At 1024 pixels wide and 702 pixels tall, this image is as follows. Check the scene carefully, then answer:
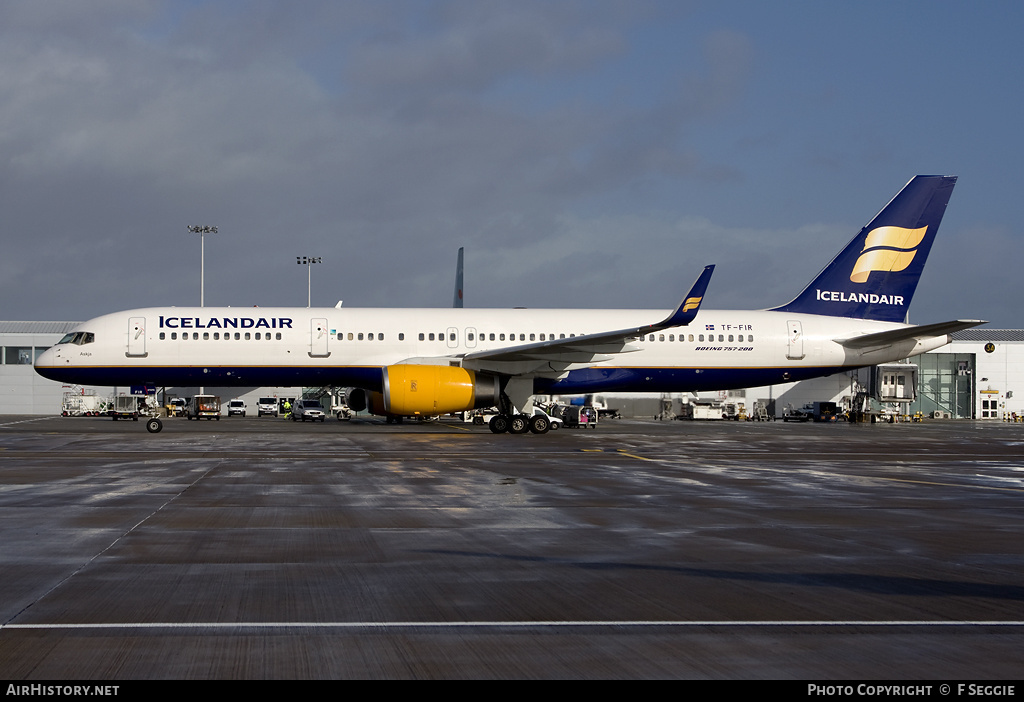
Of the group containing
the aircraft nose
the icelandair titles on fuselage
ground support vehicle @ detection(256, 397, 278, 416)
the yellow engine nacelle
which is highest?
the icelandair titles on fuselage

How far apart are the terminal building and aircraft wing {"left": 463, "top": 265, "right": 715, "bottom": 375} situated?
115ft

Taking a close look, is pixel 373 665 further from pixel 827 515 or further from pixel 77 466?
pixel 77 466

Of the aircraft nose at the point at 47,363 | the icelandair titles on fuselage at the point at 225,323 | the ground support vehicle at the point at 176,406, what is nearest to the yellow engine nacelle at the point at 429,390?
the icelandair titles on fuselage at the point at 225,323

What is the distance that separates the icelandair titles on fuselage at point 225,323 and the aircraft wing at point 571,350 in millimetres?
6915

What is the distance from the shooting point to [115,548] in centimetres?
917

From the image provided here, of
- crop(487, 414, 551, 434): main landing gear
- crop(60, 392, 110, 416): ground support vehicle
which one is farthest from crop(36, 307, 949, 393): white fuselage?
crop(60, 392, 110, 416): ground support vehicle

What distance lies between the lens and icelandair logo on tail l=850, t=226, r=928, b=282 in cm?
3641

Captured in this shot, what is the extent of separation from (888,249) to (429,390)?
20.3 metres

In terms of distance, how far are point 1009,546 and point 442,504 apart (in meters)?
7.20

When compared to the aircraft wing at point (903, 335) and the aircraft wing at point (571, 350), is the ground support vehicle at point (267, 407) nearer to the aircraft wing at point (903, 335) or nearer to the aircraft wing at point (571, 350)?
the aircraft wing at point (571, 350)

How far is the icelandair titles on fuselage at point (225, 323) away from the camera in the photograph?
31.7 meters

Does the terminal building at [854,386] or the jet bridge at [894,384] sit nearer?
the jet bridge at [894,384]

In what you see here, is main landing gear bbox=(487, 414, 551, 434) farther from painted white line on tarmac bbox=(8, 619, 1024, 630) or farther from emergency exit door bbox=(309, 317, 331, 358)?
painted white line on tarmac bbox=(8, 619, 1024, 630)

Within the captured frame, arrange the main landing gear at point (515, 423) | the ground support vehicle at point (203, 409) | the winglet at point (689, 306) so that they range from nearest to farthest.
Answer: the winglet at point (689, 306) < the main landing gear at point (515, 423) < the ground support vehicle at point (203, 409)
